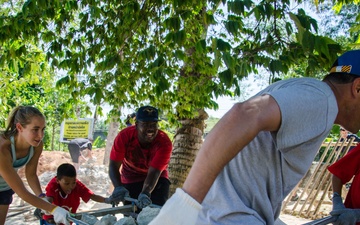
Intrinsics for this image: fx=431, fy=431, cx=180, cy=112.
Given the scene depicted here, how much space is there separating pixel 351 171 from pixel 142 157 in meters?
2.39

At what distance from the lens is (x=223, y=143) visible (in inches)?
48.2

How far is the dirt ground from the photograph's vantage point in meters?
8.52

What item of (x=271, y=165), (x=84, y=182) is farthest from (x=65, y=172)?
(x=84, y=182)

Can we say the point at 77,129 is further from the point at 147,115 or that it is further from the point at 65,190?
the point at 147,115

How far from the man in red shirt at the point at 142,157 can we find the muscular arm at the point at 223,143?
332 centimetres

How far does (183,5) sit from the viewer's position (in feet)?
Answer: 13.0

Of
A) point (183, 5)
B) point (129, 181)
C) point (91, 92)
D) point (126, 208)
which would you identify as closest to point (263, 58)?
point (183, 5)

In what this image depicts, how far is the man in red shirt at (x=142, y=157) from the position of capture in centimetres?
459

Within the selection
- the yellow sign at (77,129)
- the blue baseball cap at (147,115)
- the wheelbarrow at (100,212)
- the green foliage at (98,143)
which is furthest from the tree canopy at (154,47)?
the green foliage at (98,143)

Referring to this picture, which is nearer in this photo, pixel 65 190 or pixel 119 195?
pixel 119 195

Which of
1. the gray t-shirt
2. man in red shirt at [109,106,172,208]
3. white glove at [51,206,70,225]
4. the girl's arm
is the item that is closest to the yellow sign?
man in red shirt at [109,106,172,208]

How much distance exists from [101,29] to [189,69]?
1347mm

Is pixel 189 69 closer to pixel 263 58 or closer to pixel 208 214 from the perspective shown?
pixel 263 58

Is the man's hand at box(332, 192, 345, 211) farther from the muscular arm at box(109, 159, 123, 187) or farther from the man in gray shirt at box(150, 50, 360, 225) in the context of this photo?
the muscular arm at box(109, 159, 123, 187)
